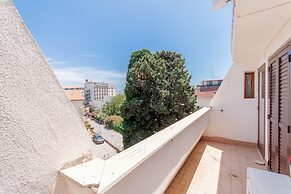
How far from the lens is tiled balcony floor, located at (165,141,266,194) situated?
230 centimetres

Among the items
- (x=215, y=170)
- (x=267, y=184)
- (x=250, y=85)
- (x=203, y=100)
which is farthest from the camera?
(x=203, y=100)

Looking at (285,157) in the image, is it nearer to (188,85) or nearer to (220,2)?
(220,2)

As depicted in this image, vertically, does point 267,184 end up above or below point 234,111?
below

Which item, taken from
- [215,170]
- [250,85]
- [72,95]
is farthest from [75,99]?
[250,85]

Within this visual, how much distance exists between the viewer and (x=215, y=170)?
111 inches

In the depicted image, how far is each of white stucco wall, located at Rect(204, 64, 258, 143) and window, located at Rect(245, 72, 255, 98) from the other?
11 centimetres

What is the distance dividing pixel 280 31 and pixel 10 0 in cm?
274

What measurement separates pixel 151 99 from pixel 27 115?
7923 millimetres

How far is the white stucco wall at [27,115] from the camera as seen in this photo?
544 mm

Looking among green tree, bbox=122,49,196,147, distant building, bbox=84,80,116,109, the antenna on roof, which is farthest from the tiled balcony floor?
distant building, bbox=84,80,116,109

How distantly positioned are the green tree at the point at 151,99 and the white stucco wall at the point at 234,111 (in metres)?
3.76

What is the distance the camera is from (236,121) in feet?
14.5

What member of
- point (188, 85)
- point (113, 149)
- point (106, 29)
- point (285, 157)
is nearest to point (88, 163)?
point (285, 157)

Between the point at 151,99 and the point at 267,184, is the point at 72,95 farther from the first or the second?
the point at 267,184
